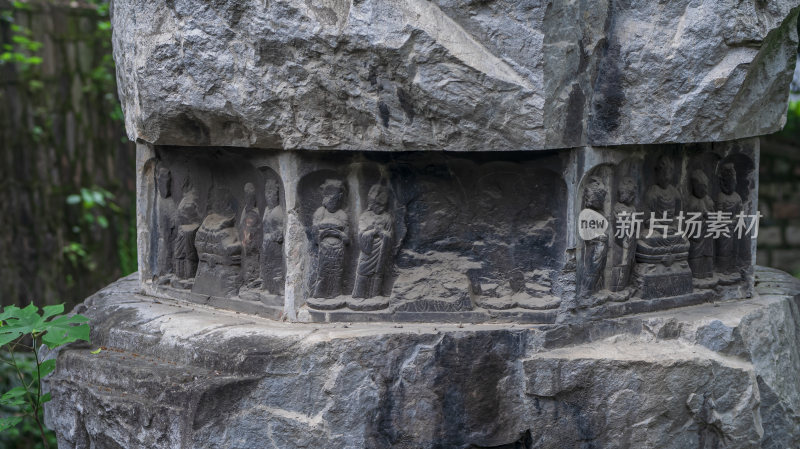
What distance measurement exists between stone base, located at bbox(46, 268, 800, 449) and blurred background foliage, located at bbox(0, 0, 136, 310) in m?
2.50

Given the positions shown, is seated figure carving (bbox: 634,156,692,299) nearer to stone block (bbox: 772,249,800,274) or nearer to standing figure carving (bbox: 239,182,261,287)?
standing figure carving (bbox: 239,182,261,287)

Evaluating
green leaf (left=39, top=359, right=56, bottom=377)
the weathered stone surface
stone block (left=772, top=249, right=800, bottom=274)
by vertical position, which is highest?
the weathered stone surface

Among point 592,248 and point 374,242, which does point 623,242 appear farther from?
point 374,242

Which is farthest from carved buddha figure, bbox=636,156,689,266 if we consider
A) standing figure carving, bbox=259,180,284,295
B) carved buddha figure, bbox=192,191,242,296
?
carved buddha figure, bbox=192,191,242,296

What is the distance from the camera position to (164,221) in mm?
4004

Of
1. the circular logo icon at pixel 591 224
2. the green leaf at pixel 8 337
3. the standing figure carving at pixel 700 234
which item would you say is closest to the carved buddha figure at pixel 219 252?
the green leaf at pixel 8 337

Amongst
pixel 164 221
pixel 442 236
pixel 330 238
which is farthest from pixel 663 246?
pixel 164 221

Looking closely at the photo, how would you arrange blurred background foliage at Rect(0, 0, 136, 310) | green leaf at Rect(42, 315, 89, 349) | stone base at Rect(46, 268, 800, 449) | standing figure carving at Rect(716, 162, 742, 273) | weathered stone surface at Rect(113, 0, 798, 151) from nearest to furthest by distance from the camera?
weathered stone surface at Rect(113, 0, 798, 151) → stone base at Rect(46, 268, 800, 449) → green leaf at Rect(42, 315, 89, 349) → standing figure carving at Rect(716, 162, 742, 273) → blurred background foliage at Rect(0, 0, 136, 310)

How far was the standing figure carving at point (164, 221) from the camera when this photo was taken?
13.1 ft

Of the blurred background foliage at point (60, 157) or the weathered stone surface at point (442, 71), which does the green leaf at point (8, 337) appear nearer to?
the weathered stone surface at point (442, 71)

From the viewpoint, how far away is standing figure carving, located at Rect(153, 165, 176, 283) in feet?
13.1

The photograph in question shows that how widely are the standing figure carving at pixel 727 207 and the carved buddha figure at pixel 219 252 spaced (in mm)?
2164

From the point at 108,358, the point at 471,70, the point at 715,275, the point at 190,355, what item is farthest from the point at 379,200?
the point at 715,275

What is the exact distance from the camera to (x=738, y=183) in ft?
13.4
